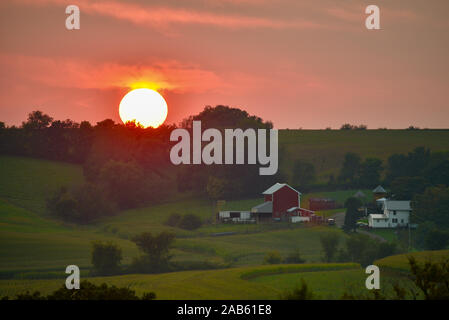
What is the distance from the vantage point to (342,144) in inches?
5472

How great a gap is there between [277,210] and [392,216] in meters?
16.0

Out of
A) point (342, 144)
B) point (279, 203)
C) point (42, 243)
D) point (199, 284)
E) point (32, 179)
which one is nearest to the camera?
point (199, 284)

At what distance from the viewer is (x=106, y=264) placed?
56.1 metres

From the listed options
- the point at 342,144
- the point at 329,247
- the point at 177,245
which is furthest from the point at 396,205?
the point at 342,144

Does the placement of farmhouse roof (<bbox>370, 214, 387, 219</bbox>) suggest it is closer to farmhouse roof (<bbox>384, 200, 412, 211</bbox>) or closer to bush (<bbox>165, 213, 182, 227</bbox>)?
farmhouse roof (<bbox>384, 200, 412, 211</bbox>)

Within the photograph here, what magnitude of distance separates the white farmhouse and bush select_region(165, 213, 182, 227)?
22.5m

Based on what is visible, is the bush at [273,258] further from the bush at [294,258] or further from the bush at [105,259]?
the bush at [105,259]

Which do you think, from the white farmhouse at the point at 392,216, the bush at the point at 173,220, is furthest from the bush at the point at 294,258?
the bush at the point at 173,220

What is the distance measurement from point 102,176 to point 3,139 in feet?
89.9

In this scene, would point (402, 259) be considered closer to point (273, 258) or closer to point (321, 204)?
point (273, 258)

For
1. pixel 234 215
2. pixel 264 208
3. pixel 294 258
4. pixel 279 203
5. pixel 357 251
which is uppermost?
pixel 279 203

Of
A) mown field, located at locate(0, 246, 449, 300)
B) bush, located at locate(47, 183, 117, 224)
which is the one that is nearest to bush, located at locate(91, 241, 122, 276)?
mown field, located at locate(0, 246, 449, 300)
